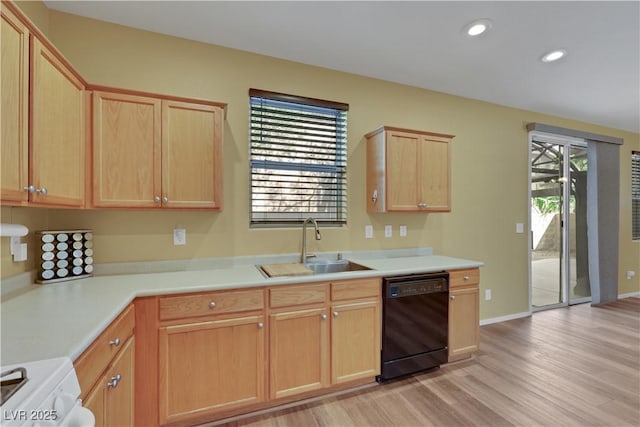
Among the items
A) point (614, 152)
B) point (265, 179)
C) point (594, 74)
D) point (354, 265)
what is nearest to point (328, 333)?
point (354, 265)

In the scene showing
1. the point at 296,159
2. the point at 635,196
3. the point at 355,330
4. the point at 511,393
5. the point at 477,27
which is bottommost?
the point at 511,393

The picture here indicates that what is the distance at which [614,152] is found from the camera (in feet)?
14.4

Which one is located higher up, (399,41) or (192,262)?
(399,41)

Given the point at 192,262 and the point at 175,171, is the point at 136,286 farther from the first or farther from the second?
the point at 175,171

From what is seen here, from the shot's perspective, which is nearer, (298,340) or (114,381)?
(114,381)

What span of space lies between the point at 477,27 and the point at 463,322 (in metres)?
2.37

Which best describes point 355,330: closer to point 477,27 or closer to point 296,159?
point 296,159

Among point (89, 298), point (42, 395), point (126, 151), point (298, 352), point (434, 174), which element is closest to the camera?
point (42, 395)

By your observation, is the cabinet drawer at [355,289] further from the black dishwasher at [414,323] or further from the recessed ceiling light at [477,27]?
the recessed ceiling light at [477,27]

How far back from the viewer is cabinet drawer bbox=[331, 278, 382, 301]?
2115mm

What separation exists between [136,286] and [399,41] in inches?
102

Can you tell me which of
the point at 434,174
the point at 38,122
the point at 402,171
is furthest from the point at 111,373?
the point at 434,174

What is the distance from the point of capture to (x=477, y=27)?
220cm

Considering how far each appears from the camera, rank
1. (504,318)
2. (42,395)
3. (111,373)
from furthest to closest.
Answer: (504,318), (111,373), (42,395)
